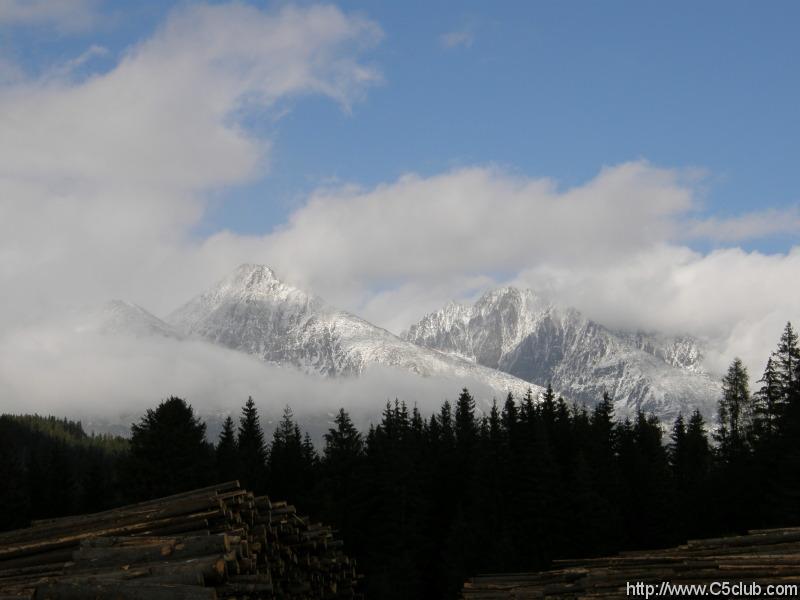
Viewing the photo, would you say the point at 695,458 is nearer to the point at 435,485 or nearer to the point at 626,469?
the point at 626,469

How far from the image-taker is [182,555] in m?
14.9

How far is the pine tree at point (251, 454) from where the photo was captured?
72125mm

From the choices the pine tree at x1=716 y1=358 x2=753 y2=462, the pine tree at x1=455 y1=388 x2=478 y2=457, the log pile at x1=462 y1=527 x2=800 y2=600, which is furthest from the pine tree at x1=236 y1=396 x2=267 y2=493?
the log pile at x1=462 y1=527 x2=800 y2=600

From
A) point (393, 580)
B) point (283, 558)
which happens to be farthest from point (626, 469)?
point (283, 558)

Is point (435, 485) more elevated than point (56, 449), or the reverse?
point (56, 449)

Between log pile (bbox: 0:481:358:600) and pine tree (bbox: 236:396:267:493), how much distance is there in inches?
1956

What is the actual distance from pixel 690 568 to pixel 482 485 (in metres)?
53.8

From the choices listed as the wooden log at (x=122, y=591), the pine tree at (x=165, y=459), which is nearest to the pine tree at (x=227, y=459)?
the pine tree at (x=165, y=459)

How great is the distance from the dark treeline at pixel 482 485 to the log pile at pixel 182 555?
30712 mm

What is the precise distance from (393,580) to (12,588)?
134 feet

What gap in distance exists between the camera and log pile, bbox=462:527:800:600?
13.1m

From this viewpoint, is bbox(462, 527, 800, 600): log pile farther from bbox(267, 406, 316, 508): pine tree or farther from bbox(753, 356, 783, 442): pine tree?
bbox(267, 406, 316, 508): pine tree

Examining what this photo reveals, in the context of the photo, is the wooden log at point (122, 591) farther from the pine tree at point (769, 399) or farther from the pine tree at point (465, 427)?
the pine tree at point (465, 427)

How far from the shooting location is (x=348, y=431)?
7675 cm
